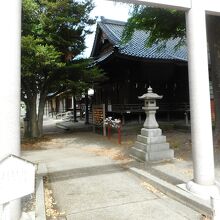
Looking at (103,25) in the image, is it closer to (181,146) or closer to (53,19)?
(53,19)

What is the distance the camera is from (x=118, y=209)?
15.6 ft

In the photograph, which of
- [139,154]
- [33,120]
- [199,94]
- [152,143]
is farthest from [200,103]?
[33,120]

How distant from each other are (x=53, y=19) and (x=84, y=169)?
8.70m

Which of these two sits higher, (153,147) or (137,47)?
(137,47)

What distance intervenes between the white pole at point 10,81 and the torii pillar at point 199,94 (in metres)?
2.15

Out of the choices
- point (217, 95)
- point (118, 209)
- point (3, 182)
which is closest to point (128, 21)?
point (217, 95)

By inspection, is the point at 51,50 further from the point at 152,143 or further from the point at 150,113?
the point at 152,143

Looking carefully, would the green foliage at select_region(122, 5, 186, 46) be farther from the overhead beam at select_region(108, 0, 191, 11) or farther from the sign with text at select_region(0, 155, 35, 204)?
the sign with text at select_region(0, 155, 35, 204)

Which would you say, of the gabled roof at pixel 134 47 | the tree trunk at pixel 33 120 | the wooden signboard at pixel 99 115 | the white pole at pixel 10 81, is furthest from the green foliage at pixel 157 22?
the white pole at pixel 10 81

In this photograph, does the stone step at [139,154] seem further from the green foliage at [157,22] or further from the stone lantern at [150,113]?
the green foliage at [157,22]

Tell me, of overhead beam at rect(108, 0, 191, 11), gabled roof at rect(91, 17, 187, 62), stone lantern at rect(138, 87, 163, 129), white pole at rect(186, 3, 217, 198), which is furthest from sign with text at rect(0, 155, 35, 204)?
gabled roof at rect(91, 17, 187, 62)

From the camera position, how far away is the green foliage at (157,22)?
9830 millimetres

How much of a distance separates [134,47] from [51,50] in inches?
287

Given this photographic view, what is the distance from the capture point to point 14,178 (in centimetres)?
285
